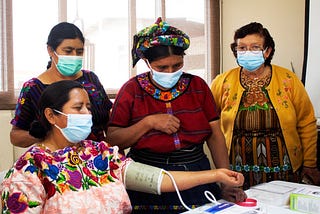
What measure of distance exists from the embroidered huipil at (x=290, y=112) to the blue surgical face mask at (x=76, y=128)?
38.0 inches

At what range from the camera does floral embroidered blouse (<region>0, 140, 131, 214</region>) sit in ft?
3.80

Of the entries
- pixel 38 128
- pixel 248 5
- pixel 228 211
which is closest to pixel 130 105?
pixel 38 128

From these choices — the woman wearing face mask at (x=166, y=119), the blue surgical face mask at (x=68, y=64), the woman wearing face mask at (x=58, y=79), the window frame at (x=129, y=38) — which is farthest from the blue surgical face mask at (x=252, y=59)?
the window frame at (x=129, y=38)

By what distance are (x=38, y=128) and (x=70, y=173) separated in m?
0.24

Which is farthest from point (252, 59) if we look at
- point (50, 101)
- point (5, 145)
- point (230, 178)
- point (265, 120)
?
point (5, 145)

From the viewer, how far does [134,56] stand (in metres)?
1.67

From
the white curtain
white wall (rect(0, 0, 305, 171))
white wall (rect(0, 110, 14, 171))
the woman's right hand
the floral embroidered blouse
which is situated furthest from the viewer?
white wall (rect(0, 0, 305, 171))

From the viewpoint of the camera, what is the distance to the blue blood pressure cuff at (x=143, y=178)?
135 centimetres

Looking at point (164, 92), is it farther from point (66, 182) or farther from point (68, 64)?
point (66, 182)

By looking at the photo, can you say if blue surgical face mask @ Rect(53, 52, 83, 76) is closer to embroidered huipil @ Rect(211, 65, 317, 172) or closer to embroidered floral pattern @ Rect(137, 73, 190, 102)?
embroidered floral pattern @ Rect(137, 73, 190, 102)

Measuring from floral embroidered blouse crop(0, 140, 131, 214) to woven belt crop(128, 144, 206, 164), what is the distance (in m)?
0.17

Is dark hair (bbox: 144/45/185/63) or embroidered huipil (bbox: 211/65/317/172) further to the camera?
embroidered huipil (bbox: 211/65/317/172)

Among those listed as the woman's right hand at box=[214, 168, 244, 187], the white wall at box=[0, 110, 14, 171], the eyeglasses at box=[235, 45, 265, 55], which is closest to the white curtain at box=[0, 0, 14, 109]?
the white wall at box=[0, 110, 14, 171]

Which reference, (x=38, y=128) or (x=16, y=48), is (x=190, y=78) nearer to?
(x=38, y=128)
